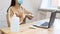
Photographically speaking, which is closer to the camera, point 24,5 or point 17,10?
point 17,10

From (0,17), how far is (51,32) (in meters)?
1.42

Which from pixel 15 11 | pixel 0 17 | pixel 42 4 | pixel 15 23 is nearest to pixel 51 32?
pixel 15 23

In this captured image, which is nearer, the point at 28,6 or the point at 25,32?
the point at 25,32

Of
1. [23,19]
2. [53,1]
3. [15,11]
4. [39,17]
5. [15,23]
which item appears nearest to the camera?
[15,23]

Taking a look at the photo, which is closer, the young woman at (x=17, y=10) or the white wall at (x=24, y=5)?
the young woman at (x=17, y=10)

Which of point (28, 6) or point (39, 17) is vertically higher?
point (28, 6)

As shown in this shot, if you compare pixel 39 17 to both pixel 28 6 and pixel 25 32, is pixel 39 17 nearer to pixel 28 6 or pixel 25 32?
pixel 28 6

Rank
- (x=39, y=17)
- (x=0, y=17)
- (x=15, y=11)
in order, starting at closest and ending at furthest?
(x=15, y=11), (x=0, y=17), (x=39, y=17)

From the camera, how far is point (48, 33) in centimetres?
173

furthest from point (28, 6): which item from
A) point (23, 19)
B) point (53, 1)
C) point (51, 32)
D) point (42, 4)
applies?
point (51, 32)

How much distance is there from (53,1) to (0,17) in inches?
56.8

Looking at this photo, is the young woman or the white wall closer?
the young woman

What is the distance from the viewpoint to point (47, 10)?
134 inches

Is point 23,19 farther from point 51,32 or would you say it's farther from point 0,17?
point 51,32
